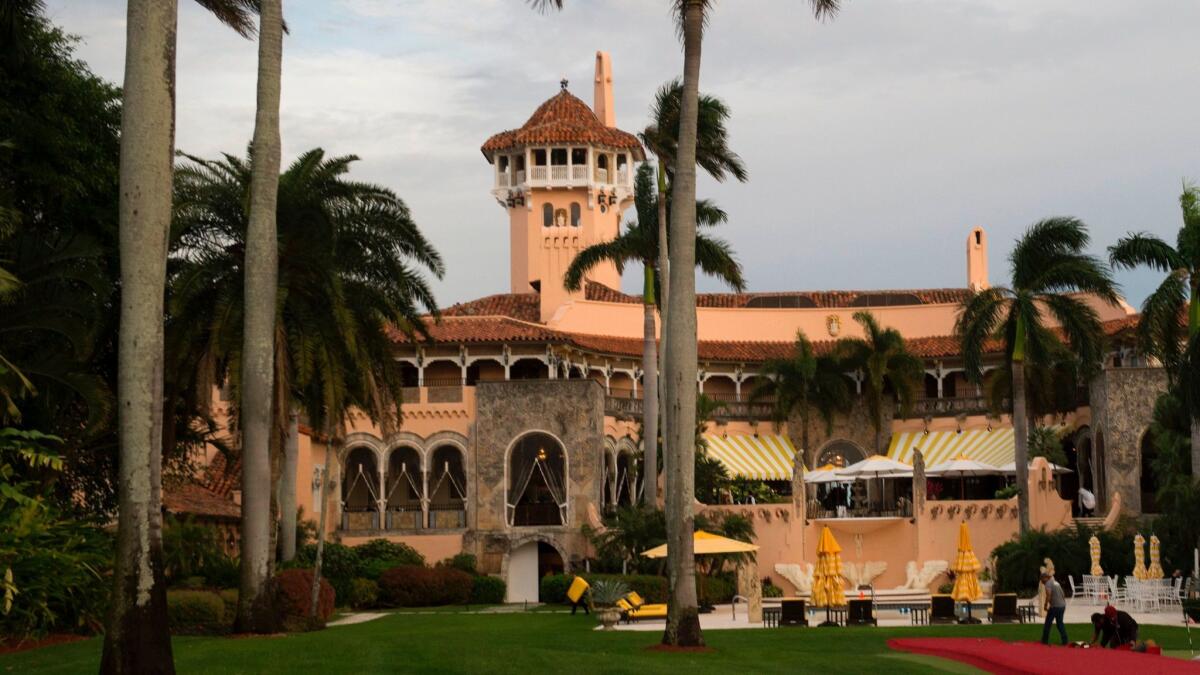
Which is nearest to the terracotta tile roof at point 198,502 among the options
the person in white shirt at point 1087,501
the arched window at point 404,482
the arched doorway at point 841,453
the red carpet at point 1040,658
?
the arched window at point 404,482

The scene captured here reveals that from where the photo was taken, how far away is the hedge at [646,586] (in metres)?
47.3

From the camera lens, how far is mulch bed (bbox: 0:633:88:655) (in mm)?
24750

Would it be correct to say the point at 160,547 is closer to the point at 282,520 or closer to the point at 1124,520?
the point at 282,520

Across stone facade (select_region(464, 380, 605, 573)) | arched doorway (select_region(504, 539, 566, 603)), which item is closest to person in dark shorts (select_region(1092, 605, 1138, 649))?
stone facade (select_region(464, 380, 605, 573))

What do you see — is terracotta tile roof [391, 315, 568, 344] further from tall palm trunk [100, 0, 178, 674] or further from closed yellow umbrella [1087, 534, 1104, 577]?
tall palm trunk [100, 0, 178, 674]

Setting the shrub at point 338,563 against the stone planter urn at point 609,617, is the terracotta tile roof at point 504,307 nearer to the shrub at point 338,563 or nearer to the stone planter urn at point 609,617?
the shrub at point 338,563

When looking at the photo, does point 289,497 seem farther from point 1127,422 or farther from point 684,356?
point 1127,422

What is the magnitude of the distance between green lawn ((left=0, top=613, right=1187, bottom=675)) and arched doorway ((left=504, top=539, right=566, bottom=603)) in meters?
23.0

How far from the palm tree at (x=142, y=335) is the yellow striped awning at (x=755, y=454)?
157 feet

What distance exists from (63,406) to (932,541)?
36673mm

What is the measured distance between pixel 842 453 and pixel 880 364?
450cm

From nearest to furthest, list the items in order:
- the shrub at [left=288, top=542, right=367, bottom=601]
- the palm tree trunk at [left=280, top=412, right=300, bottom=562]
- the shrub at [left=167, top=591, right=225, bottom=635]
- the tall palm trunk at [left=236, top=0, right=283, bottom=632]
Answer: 1. the tall palm trunk at [left=236, top=0, right=283, bottom=632]
2. the shrub at [left=167, top=591, right=225, bottom=635]
3. the palm tree trunk at [left=280, top=412, right=300, bottom=562]
4. the shrub at [left=288, top=542, right=367, bottom=601]

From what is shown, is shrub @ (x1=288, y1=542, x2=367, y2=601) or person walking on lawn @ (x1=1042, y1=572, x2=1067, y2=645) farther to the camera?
shrub @ (x1=288, y1=542, x2=367, y2=601)

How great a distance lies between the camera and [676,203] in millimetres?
29000
